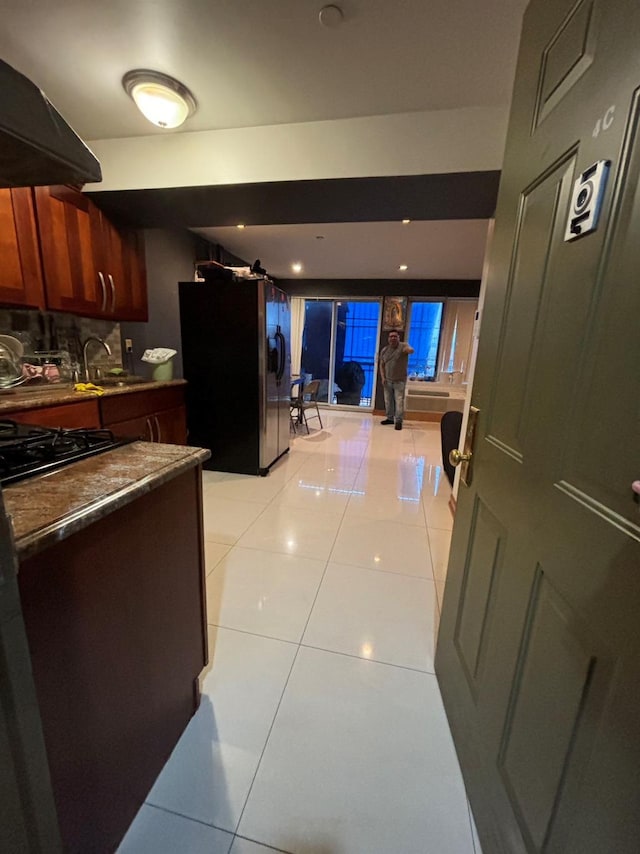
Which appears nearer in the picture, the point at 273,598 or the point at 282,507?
the point at 273,598

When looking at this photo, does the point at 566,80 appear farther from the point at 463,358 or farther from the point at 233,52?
the point at 463,358

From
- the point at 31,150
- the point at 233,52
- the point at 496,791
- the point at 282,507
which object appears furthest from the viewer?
the point at 282,507

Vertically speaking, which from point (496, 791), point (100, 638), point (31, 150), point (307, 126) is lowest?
point (496, 791)

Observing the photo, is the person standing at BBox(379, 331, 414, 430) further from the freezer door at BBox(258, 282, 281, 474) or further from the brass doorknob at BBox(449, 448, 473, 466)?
the brass doorknob at BBox(449, 448, 473, 466)

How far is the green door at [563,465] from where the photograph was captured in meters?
0.55

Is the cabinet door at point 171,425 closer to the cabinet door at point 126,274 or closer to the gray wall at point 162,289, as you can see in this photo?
the gray wall at point 162,289

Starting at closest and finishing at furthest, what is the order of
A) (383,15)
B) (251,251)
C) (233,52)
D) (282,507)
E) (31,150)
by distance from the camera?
(31,150), (383,15), (233,52), (282,507), (251,251)

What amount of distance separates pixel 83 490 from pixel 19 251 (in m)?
2.19

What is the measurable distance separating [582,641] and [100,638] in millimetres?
984

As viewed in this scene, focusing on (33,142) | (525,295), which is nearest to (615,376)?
(525,295)

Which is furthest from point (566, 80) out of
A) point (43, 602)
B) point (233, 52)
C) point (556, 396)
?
point (233, 52)

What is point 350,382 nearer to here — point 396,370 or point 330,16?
point 396,370

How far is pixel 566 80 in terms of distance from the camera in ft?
2.47

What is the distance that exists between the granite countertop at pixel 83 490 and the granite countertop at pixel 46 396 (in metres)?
1.24
